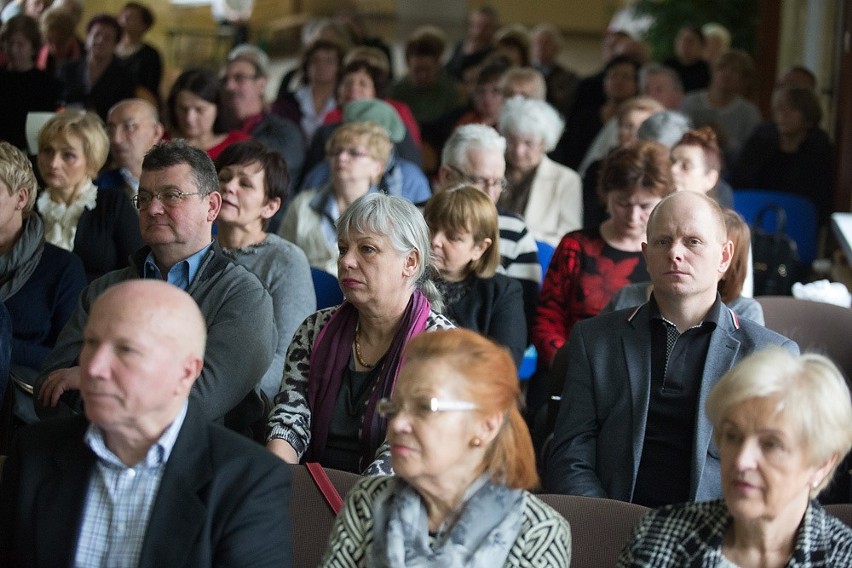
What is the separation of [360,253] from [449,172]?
194 centimetres

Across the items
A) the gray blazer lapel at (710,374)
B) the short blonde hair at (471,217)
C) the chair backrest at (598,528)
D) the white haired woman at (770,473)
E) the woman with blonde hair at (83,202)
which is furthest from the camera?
the woman with blonde hair at (83,202)

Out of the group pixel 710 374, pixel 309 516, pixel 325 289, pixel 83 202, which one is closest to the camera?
pixel 309 516

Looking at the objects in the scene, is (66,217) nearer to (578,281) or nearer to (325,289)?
(325,289)

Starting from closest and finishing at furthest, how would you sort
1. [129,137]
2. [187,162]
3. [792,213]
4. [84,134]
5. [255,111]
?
[187,162] < [84,134] < [129,137] < [792,213] < [255,111]

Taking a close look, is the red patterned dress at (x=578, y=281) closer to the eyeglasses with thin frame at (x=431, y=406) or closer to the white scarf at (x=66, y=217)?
the white scarf at (x=66, y=217)

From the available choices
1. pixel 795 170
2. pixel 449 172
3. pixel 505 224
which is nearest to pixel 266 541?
pixel 505 224

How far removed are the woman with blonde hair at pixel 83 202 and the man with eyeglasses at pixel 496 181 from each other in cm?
124

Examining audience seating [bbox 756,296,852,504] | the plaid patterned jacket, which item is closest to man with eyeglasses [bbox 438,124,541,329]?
audience seating [bbox 756,296,852,504]

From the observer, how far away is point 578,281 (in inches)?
165

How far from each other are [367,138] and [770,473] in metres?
3.20

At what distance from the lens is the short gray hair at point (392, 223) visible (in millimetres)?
3068

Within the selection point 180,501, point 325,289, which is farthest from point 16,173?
point 180,501

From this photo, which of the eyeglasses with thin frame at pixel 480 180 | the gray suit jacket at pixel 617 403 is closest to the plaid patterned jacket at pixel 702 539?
the gray suit jacket at pixel 617 403

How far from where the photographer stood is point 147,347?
210 centimetres
